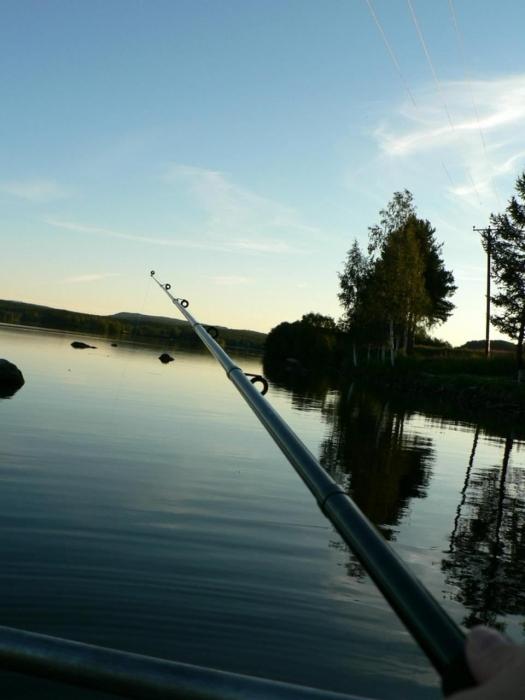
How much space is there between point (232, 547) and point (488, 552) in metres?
3.40

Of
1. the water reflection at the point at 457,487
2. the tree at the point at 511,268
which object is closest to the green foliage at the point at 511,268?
the tree at the point at 511,268

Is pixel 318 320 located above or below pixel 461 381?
above

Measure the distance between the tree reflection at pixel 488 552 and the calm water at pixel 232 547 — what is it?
3 centimetres

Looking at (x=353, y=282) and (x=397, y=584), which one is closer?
(x=397, y=584)

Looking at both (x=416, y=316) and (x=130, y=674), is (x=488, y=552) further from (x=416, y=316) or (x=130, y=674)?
(x=416, y=316)

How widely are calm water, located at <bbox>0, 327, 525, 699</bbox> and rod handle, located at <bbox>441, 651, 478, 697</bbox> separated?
448 centimetres

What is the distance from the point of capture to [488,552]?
9547 millimetres

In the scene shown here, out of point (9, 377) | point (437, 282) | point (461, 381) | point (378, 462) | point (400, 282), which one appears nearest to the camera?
point (378, 462)

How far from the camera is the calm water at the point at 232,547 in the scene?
5766 mm

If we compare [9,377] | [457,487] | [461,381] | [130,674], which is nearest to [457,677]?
[130,674]

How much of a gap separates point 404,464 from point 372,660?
11.3 meters

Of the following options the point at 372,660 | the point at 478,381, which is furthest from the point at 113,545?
the point at 478,381

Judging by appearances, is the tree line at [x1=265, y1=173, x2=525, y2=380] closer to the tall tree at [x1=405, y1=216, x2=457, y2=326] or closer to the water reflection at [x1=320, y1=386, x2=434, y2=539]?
the tall tree at [x1=405, y1=216, x2=457, y2=326]

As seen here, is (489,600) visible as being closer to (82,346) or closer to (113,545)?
(113,545)
